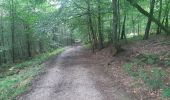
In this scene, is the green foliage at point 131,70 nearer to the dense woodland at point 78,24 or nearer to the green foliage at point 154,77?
the dense woodland at point 78,24

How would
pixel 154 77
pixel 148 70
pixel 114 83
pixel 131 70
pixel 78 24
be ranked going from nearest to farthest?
pixel 154 77 < pixel 114 83 < pixel 148 70 < pixel 131 70 < pixel 78 24

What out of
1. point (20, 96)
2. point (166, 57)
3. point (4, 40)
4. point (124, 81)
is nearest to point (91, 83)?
point (124, 81)

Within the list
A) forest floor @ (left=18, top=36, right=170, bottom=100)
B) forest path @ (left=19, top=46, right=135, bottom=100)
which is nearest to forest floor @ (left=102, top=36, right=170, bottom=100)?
forest floor @ (left=18, top=36, right=170, bottom=100)

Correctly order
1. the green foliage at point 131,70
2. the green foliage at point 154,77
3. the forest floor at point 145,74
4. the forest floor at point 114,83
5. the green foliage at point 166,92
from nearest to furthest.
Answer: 1. the green foliage at point 166,92
2. the forest floor at point 145,74
3. the forest floor at point 114,83
4. the green foliage at point 154,77
5. the green foliage at point 131,70

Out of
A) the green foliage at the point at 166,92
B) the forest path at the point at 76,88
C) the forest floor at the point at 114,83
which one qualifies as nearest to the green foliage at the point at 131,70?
the forest floor at the point at 114,83

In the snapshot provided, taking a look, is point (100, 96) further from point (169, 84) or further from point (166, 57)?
point (166, 57)

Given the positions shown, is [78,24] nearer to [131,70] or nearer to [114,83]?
[131,70]

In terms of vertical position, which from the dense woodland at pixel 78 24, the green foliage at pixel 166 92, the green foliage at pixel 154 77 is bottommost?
the green foliage at pixel 166 92

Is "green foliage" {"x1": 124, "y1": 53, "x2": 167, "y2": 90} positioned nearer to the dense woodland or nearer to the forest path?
the dense woodland

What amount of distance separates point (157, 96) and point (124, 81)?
9.77ft

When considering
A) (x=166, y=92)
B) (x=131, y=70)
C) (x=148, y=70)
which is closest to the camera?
(x=166, y=92)

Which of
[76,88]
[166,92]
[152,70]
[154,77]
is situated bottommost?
[76,88]

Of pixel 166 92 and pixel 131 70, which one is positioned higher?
pixel 131 70

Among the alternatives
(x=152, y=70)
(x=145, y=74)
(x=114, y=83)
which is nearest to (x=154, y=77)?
(x=145, y=74)
